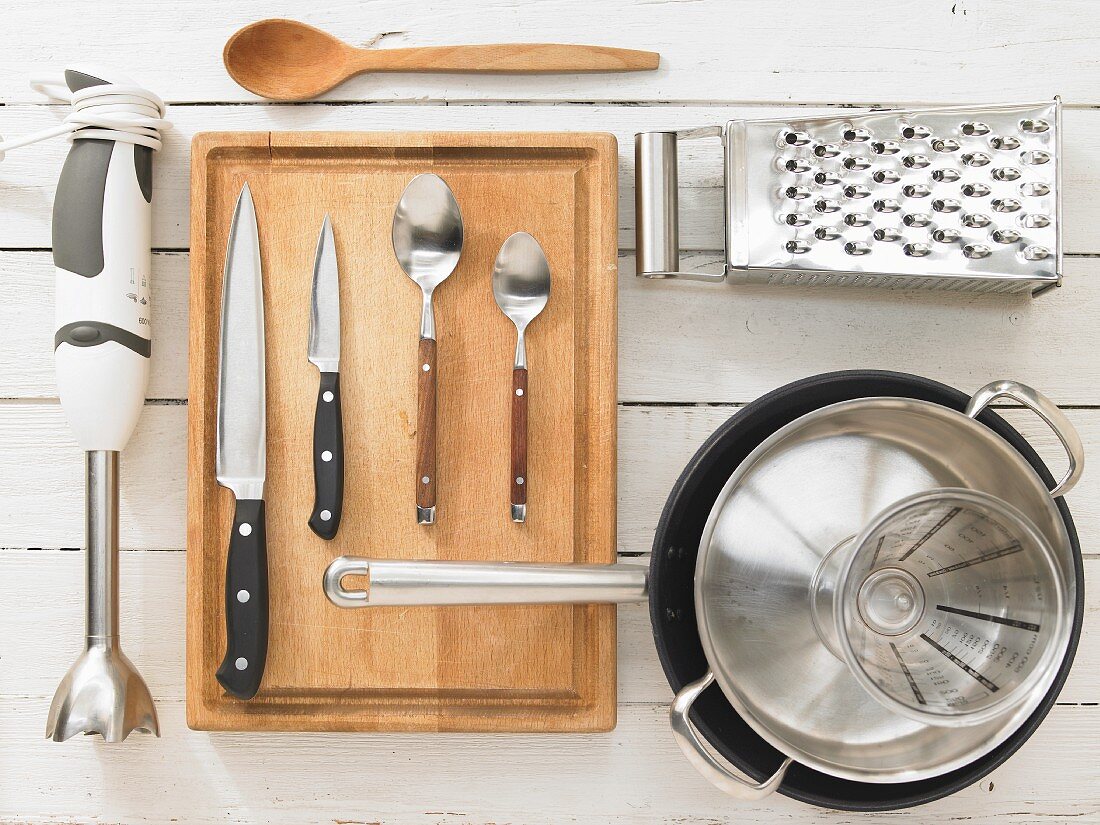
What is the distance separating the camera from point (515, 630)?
63 centimetres

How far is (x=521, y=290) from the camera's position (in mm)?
627

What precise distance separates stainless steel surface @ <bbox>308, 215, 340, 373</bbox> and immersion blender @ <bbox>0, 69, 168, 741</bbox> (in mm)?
136

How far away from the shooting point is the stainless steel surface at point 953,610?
0.45m

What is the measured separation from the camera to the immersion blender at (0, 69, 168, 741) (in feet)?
1.97

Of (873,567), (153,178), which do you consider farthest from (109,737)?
(873,567)

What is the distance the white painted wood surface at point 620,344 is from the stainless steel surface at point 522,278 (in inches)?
3.0

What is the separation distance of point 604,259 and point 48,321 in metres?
0.47

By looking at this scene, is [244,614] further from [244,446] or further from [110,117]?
[110,117]

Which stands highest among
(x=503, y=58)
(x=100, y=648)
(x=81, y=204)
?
(x=503, y=58)

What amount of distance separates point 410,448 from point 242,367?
148 millimetres

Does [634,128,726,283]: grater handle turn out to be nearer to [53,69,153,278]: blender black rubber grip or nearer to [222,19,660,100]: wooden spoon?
[222,19,660,100]: wooden spoon

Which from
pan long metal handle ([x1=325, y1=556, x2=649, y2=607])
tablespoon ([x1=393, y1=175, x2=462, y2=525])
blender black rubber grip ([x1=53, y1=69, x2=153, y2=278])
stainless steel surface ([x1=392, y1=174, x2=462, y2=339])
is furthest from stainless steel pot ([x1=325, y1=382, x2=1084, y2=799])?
blender black rubber grip ([x1=53, y1=69, x2=153, y2=278])

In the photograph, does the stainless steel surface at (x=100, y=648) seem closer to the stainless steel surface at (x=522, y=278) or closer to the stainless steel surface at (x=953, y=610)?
the stainless steel surface at (x=522, y=278)

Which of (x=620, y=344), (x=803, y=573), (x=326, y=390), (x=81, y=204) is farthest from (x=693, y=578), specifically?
(x=81, y=204)
